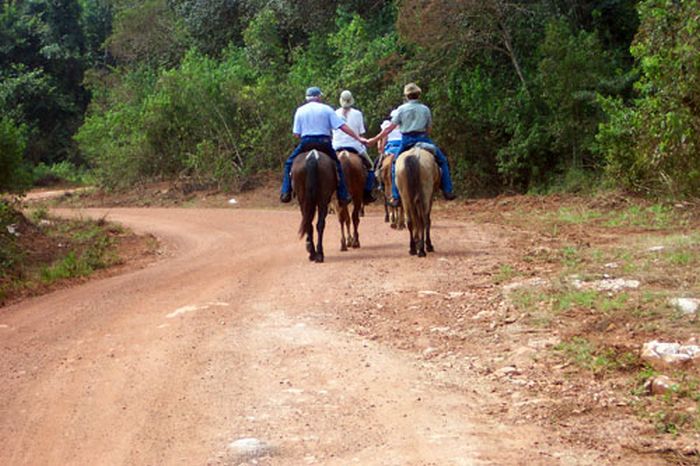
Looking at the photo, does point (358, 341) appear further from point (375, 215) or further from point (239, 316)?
point (375, 215)

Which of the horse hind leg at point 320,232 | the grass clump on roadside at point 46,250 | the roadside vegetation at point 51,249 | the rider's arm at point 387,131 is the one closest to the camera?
the horse hind leg at point 320,232

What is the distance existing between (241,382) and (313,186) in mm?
6240

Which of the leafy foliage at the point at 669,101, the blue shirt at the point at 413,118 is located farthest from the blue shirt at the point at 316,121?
the leafy foliage at the point at 669,101

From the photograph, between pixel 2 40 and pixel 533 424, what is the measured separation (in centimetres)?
4573

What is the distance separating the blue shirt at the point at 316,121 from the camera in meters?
13.5

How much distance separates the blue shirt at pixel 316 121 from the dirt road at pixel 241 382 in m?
2.01

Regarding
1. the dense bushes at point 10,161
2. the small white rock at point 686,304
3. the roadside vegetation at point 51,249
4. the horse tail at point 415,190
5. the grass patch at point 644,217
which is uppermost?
the dense bushes at point 10,161

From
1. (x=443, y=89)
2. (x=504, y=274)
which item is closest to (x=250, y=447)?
(x=504, y=274)

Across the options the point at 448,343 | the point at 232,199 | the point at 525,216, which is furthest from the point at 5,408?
the point at 232,199

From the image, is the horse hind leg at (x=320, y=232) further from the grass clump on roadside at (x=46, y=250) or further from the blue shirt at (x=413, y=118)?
the grass clump on roadside at (x=46, y=250)

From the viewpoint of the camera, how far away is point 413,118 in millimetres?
13547

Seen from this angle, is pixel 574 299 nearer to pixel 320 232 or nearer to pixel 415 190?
pixel 415 190

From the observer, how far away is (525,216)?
1902 cm

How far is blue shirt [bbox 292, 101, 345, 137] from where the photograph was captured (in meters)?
13.5
